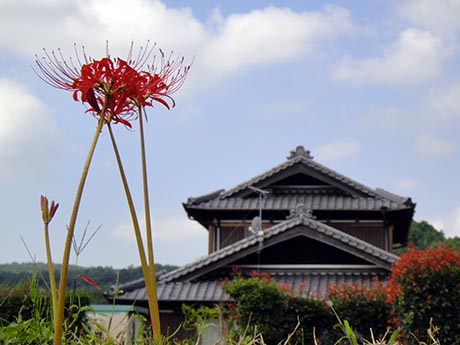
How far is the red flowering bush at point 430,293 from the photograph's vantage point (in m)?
10.0

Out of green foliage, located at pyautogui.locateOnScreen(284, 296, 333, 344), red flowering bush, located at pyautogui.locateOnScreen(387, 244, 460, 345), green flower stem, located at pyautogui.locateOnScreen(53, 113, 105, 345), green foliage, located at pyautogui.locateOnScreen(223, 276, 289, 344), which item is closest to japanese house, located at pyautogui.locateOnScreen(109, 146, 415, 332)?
green foliage, located at pyautogui.locateOnScreen(284, 296, 333, 344)

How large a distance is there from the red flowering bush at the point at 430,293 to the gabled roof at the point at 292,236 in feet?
17.9

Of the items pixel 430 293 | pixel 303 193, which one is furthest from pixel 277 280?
pixel 430 293

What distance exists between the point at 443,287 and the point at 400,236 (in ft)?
43.0

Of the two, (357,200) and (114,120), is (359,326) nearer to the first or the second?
(357,200)

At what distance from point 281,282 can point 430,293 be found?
602 centimetres

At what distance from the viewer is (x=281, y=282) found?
15945 mm

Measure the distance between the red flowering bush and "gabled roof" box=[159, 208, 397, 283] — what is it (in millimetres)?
5441

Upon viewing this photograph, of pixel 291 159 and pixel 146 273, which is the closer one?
pixel 146 273

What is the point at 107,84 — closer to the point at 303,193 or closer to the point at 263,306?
the point at 263,306

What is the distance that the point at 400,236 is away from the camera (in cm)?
2297

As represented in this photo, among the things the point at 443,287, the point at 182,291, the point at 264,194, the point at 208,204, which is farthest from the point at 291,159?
the point at 443,287

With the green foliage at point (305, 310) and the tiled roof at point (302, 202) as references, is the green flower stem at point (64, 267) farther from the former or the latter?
the tiled roof at point (302, 202)

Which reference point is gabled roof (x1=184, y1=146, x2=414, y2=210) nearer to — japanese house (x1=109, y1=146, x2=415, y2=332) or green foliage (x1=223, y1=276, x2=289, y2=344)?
japanese house (x1=109, y1=146, x2=415, y2=332)
